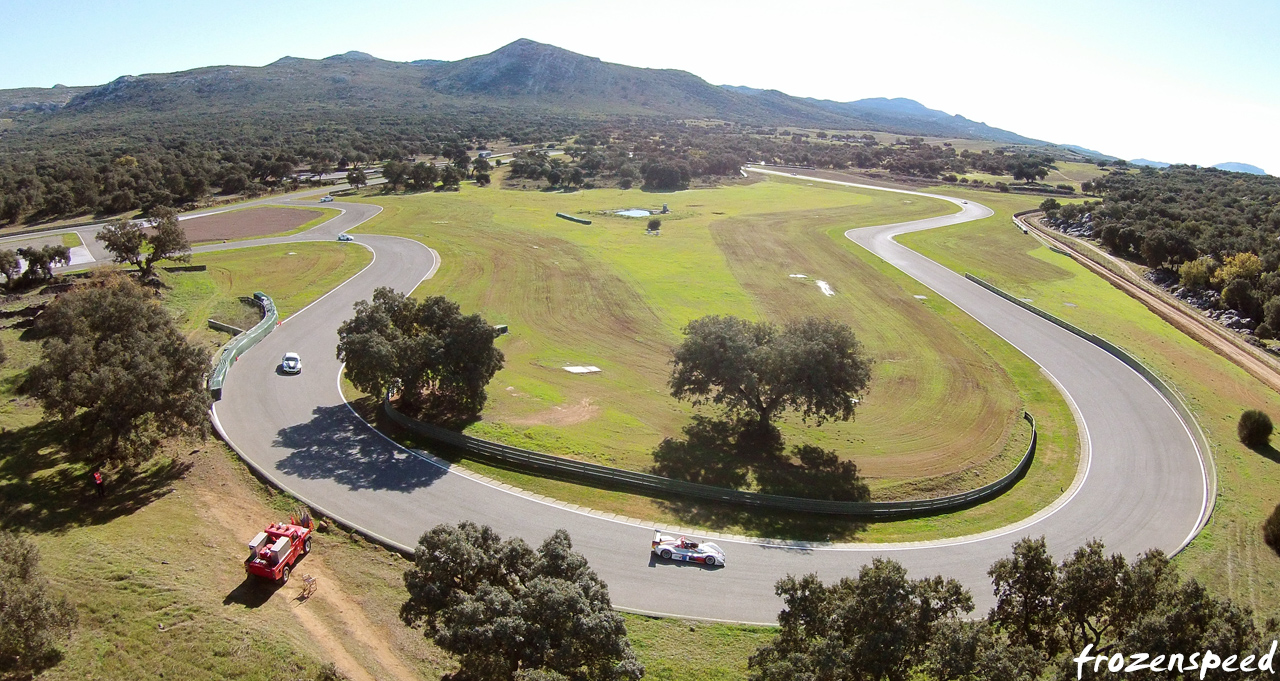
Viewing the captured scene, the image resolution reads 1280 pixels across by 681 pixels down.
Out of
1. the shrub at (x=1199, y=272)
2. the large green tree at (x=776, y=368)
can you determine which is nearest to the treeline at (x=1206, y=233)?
the shrub at (x=1199, y=272)

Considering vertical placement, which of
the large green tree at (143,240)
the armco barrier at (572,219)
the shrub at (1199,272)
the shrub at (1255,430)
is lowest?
the shrub at (1255,430)

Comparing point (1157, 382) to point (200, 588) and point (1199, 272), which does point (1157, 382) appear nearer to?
point (1199, 272)

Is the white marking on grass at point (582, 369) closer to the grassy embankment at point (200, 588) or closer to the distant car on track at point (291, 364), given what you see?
the distant car on track at point (291, 364)

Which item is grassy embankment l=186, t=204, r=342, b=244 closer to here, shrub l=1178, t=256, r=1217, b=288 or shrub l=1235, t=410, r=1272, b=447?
shrub l=1235, t=410, r=1272, b=447

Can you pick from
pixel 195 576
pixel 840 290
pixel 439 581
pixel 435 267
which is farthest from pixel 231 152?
pixel 439 581

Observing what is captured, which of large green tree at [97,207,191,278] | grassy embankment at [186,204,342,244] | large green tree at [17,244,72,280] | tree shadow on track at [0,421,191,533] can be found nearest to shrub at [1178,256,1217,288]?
tree shadow on track at [0,421,191,533]
